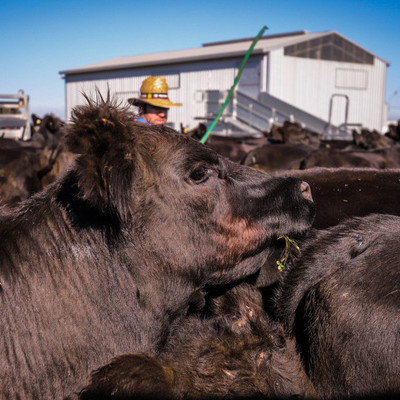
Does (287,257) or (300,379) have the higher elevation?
(287,257)

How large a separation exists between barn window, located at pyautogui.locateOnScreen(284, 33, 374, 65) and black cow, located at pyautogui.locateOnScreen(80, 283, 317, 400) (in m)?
34.8

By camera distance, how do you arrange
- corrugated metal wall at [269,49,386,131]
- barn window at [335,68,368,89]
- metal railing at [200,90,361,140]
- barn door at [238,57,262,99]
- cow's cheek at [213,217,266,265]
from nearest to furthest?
cow's cheek at [213,217,266,265]
metal railing at [200,90,361,140]
barn door at [238,57,262,99]
corrugated metal wall at [269,49,386,131]
barn window at [335,68,368,89]

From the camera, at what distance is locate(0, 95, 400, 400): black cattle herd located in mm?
2445

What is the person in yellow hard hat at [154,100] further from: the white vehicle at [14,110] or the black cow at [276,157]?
the white vehicle at [14,110]

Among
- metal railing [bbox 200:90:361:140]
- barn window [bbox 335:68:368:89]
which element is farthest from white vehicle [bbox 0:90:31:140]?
barn window [bbox 335:68:368:89]

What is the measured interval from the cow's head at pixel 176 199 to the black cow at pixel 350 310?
0.23m

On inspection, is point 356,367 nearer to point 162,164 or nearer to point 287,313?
point 287,313

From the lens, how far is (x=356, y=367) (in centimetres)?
244

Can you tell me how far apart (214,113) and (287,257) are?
1311 inches

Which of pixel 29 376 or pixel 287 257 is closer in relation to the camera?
pixel 29 376

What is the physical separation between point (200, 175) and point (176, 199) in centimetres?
18

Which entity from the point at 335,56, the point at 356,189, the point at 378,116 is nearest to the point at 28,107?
the point at 356,189

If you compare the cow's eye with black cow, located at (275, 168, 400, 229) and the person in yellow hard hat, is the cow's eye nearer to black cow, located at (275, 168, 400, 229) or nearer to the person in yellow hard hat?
black cow, located at (275, 168, 400, 229)

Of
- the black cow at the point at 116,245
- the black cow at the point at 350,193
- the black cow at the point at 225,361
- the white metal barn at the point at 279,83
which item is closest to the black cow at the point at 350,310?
the black cow at the point at 225,361
